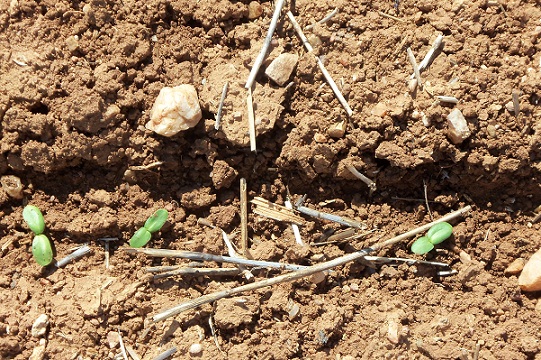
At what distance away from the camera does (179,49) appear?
2.61 metres

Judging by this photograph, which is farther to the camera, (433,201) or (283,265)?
(433,201)

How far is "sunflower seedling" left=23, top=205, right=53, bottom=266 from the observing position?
2.59 meters

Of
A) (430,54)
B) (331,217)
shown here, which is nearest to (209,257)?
(331,217)

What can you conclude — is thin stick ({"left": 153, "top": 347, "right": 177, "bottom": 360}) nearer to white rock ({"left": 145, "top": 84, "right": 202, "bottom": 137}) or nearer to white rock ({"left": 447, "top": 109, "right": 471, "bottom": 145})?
white rock ({"left": 145, "top": 84, "right": 202, "bottom": 137})

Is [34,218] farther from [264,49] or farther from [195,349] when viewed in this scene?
[264,49]

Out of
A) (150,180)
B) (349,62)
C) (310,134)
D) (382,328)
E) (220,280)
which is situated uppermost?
(349,62)

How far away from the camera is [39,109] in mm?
2586

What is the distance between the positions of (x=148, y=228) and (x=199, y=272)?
1.04ft

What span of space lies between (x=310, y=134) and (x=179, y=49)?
28.9 inches

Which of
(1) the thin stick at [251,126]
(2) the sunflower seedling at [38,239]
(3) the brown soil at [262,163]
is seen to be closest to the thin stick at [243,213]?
(3) the brown soil at [262,163]

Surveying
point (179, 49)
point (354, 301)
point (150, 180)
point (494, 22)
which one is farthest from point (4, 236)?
point (494, 22)

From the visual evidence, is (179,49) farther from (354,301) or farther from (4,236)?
(354,301)

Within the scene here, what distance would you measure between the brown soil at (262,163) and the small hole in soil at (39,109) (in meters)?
0.03

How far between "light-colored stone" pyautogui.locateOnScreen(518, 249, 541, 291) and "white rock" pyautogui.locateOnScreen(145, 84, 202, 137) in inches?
67.7
